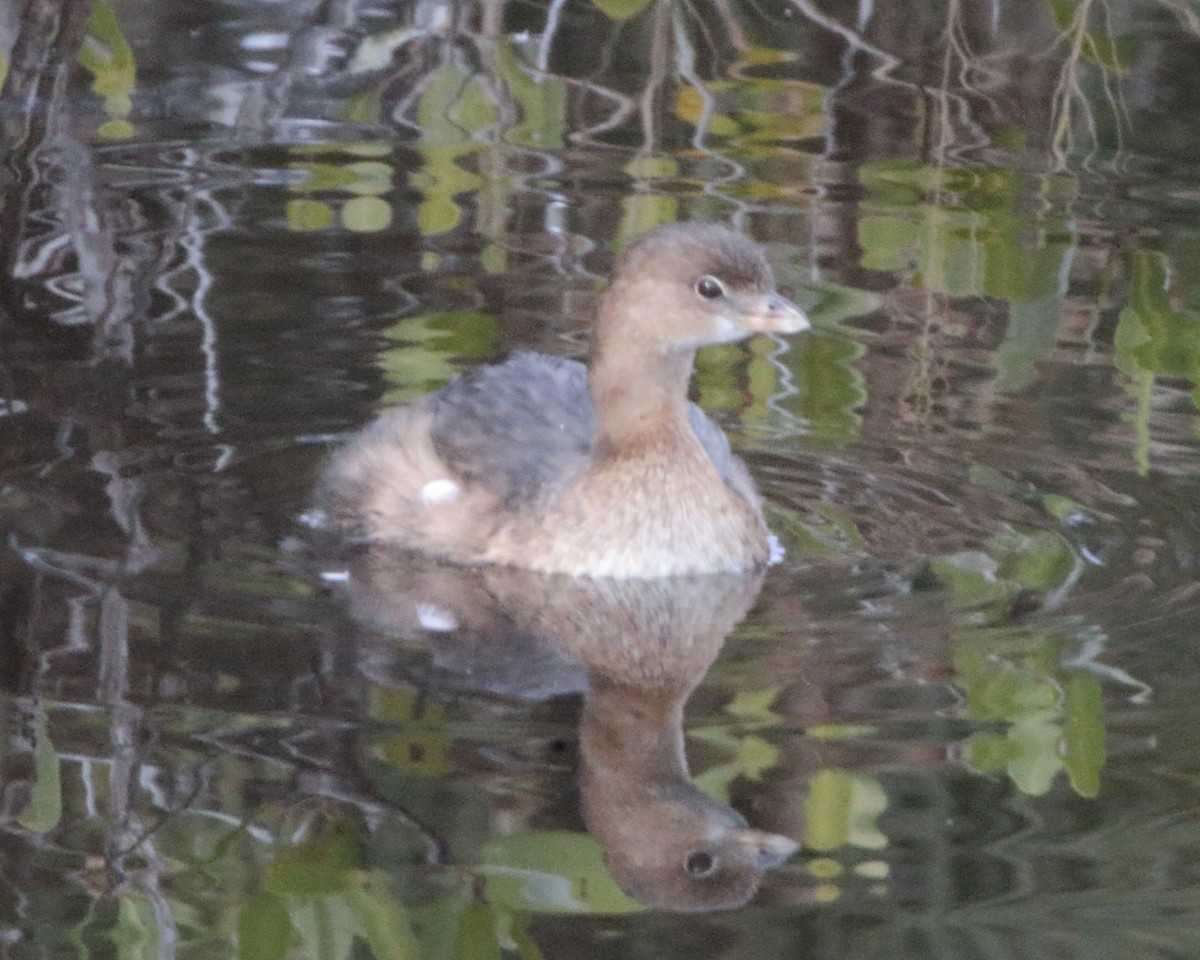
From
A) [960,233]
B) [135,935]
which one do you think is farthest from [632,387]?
[135,935]

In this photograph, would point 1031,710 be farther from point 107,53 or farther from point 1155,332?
point 107,53

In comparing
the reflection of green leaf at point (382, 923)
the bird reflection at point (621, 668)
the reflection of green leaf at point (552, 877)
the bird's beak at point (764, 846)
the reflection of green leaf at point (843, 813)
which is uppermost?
the reflection of green leaf at point (382, 923)

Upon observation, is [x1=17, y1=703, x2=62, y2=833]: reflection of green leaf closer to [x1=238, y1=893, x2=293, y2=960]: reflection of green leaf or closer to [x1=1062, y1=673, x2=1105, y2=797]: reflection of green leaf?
[x1=238, y1=893, x2=293, y2=960]: reflection of green leaf

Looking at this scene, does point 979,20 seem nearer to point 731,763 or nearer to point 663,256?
Result: point 663,256

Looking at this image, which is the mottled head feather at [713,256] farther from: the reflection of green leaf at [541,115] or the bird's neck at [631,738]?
the reflection of green leaf at [541,115]

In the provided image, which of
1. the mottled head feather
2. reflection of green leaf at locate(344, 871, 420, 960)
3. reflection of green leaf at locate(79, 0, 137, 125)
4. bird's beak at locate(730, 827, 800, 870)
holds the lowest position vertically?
bird's beak at locate(730, 827, 800, 870)

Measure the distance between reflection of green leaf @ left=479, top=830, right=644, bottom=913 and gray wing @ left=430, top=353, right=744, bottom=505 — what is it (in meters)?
1.99

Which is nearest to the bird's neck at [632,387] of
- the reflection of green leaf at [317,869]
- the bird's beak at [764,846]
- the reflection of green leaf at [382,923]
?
the bird's beak at [764,846]

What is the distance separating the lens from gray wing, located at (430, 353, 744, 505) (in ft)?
18.8

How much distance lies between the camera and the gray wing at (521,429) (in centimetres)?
574

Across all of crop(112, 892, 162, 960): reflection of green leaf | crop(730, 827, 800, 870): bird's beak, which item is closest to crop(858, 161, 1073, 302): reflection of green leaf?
crop(730, 827, 800, 870): bird's beak

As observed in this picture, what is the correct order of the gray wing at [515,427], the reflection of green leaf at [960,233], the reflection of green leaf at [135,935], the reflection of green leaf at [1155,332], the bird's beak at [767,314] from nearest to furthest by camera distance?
→ the reflection of green leaf at [135,935]
the reflection of green leaf at [1155,332]
the bird's beak at [767,314]
the gray wing at [515,427]
the reflection of green leaf at [960,233]

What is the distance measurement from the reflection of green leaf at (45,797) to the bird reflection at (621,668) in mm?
868

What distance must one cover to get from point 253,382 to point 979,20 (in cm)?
Result: 412
